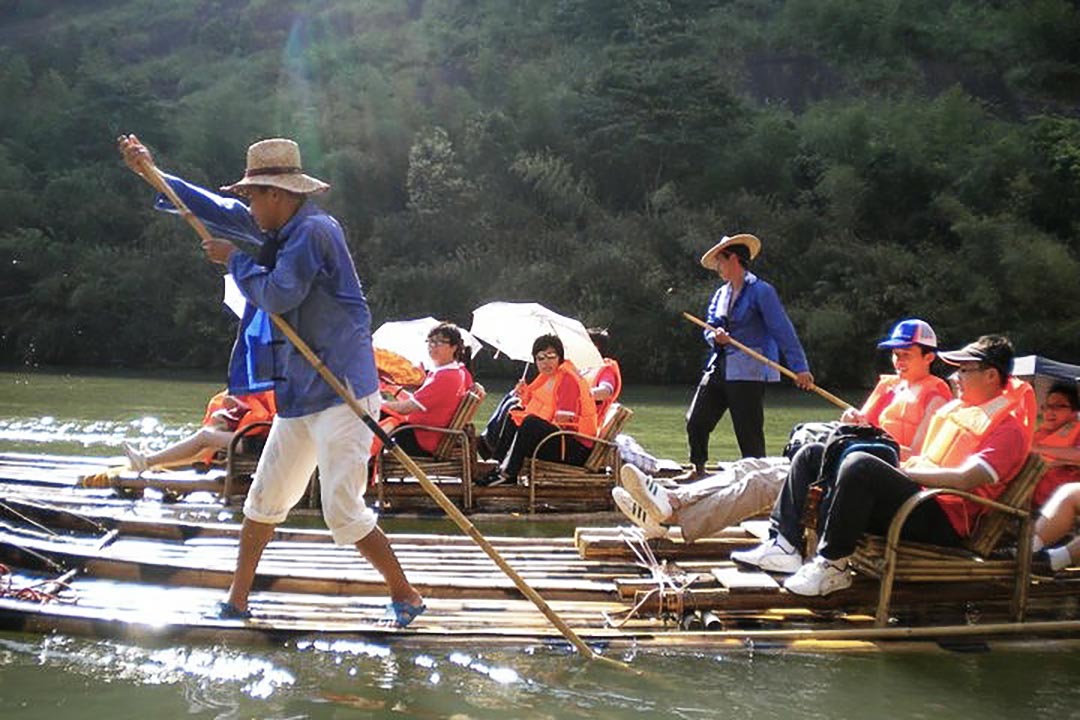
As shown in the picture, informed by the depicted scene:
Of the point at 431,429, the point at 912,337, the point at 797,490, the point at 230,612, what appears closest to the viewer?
the point at 230,612

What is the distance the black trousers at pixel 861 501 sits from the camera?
16.9 ft

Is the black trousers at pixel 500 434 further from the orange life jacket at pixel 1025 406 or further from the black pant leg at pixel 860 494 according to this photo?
the orange life jacket at pixel 1025 406

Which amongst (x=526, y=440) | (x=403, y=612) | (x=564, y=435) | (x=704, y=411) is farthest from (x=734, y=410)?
(x=403, y=612)

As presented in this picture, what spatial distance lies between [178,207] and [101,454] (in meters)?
7.42

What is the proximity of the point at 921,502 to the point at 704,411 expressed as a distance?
11.7 feet

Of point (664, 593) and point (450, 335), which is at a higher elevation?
point (450, 335)

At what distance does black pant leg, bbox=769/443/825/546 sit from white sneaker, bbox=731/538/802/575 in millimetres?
61

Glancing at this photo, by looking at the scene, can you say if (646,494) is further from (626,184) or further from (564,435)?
(626,184)

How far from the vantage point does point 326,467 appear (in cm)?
484

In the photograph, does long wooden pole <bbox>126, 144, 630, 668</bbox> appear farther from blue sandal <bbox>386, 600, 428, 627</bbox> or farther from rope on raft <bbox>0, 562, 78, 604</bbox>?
rope on raft <bbox>0, 562, 78, 604</bbox>

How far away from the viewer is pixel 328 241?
479 cm

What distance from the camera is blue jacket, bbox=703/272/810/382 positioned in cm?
839

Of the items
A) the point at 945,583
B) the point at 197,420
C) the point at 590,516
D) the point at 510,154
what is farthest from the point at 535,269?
the point at 945,583

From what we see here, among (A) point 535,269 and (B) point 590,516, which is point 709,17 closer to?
(A) point 535,269
